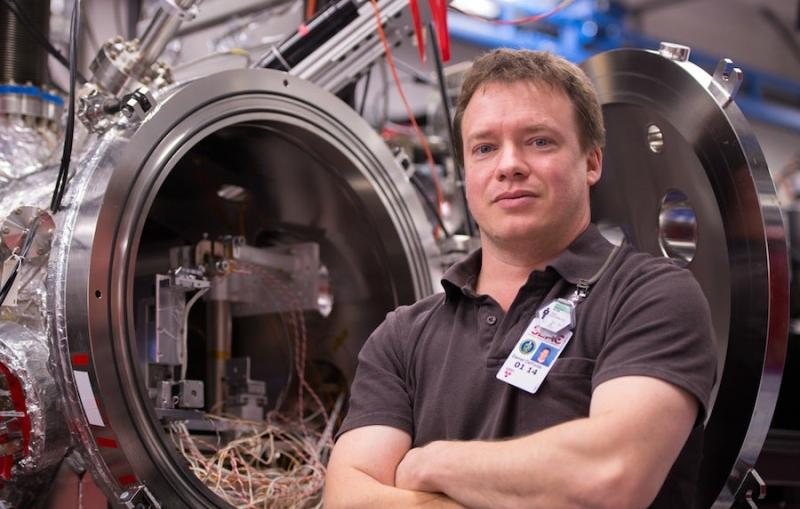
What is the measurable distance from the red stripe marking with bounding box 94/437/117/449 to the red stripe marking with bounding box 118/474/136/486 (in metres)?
0.05

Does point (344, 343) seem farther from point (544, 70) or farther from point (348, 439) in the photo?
point (544, 70)

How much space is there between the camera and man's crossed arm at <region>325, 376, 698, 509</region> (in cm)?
109

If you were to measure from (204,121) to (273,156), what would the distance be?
39 cm

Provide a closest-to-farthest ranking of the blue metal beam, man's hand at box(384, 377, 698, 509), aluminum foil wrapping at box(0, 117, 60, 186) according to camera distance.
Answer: man's hand at box(384, 377, 698, 509) → aluminum foil wrapping at box(0, 117, 60, 186) → the blue metal beam

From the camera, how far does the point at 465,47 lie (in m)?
5.38

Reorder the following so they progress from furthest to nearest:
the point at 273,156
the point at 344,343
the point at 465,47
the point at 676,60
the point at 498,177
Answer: the point at 465,47 < the point at 344,343 < the point at 273,156 < the point at 676,60 < the point at 498,177

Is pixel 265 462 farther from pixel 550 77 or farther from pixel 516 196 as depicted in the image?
pixel 550 77

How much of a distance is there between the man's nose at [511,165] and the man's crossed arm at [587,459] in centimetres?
35

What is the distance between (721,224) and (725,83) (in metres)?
0.22

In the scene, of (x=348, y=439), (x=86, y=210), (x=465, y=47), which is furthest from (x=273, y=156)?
(x=465, y=47)

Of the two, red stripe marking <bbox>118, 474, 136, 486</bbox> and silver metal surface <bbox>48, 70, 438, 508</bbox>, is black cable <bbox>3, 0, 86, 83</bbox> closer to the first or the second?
silver metal surface <bbox>48, 70, 438, 508</bbox>

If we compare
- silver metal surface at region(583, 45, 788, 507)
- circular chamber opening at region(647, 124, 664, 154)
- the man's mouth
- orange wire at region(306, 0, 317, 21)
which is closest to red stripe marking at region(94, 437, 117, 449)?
the man's mouth

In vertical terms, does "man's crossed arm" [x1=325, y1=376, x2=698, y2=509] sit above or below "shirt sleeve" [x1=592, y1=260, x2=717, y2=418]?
below

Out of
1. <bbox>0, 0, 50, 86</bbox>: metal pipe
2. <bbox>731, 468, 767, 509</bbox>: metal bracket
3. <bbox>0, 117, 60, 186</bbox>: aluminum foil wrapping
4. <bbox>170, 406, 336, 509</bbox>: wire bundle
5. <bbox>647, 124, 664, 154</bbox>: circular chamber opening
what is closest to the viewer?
<bbox>731, 468, 767, 509</bbox>: metal bracket
